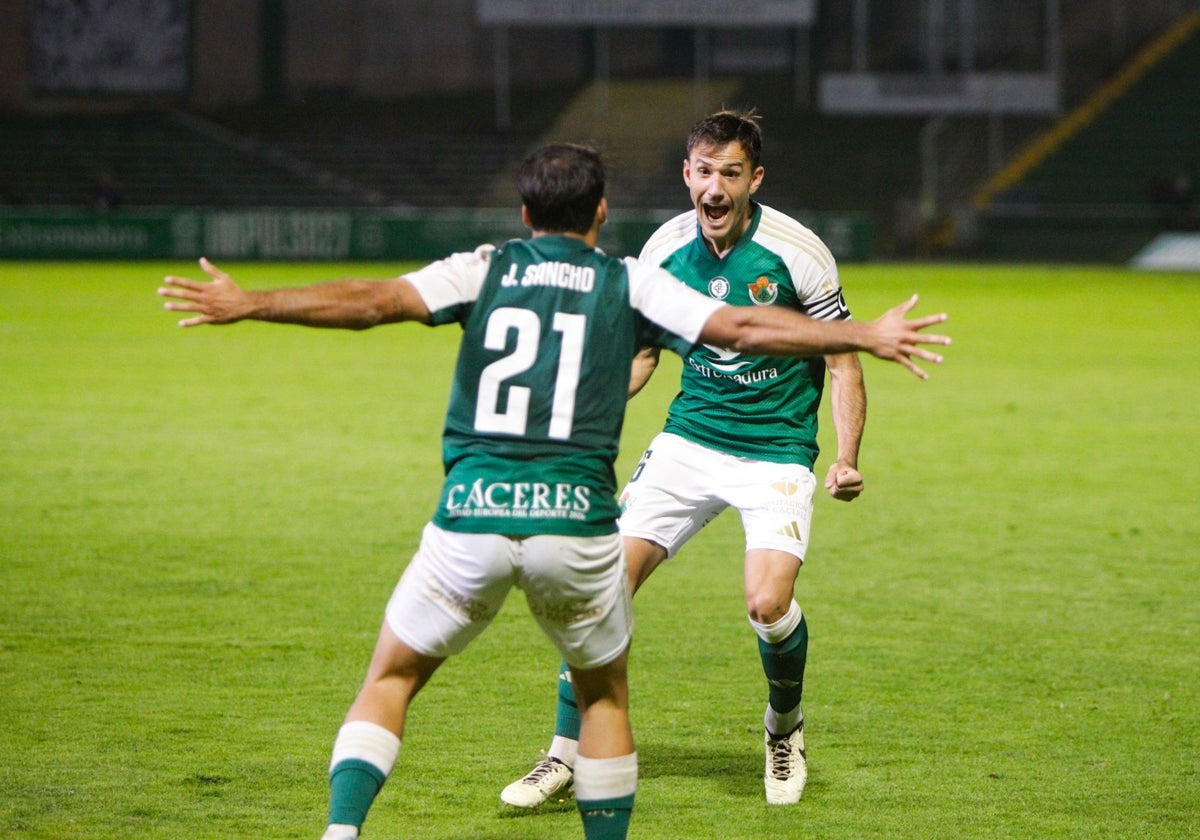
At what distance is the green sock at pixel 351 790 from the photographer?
3844mm

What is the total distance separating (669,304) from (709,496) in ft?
5.12

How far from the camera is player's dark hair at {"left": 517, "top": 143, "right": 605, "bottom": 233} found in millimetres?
3908

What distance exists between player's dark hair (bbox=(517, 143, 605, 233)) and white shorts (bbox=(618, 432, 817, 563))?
5.06 ft

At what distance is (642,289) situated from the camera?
3949 millimetres

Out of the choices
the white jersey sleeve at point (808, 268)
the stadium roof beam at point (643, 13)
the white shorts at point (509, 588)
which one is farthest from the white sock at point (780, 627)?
the stadium roof beam at point (643, 13)

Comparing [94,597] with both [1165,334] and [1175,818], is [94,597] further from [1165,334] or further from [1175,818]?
[1165,334]

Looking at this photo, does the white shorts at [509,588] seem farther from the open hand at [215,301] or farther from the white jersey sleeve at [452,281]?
the open hand at [215,301]

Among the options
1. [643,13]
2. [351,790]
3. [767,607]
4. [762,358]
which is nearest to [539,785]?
[767,607]

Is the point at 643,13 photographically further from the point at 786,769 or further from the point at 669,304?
the point at 669,304

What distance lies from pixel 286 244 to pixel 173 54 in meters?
10.4

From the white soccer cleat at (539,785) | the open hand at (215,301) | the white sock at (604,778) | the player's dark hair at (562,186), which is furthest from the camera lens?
the white soccer cleat at (539,785)

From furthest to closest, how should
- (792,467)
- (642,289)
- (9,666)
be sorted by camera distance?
(9,666), (792,467), (642,289)

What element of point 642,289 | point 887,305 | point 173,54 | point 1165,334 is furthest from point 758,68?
point 642,289

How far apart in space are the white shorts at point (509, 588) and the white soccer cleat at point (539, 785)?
107 cm
